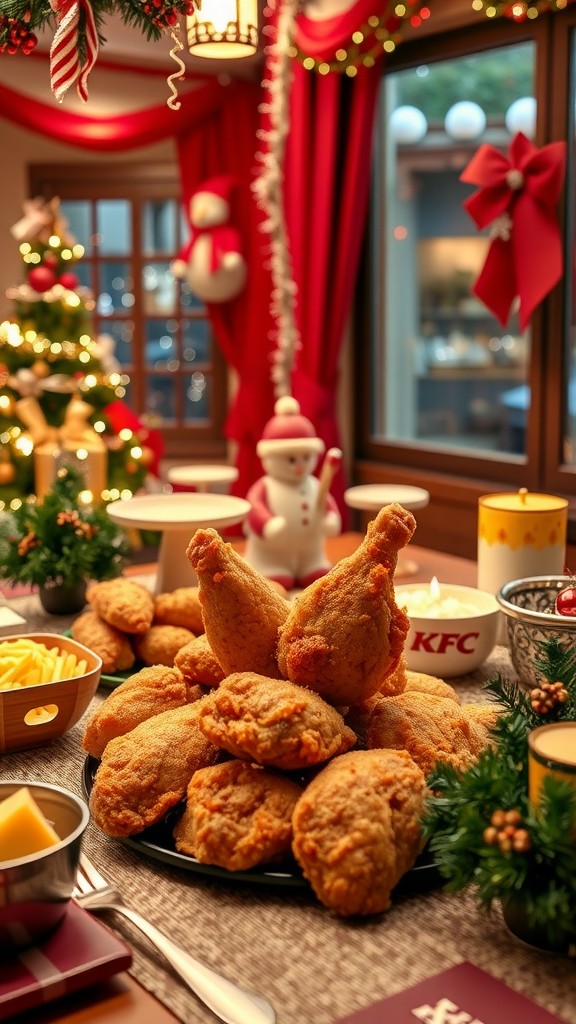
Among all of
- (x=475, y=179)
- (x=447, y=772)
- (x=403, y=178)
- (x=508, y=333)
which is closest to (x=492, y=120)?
(x=403, y=178)

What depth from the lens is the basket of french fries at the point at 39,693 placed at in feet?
3.67

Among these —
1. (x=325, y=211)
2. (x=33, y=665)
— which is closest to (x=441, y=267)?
(x=325, y=211)

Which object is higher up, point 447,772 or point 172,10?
point 172,10

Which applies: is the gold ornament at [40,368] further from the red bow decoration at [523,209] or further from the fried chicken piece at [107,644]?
the fried chicken piece at [107,644]

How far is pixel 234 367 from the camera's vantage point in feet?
13.7

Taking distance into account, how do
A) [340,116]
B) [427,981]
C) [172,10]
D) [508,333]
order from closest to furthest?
[427,981] < [172,10] < [340,116] < [508,333]

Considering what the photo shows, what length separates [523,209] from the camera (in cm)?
285

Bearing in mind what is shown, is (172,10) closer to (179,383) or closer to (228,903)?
(228,903)

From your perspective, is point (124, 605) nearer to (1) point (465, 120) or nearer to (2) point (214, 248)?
(2) point (214, 248)

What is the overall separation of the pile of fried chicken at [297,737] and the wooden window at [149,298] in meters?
3.61

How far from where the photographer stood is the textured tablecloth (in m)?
0.71

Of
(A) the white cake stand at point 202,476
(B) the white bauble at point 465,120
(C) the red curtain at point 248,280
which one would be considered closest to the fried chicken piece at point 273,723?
(A) the white cake stand at point 202,476

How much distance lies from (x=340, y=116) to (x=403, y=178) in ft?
3.27

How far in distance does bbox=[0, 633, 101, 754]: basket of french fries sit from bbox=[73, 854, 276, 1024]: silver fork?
0.31m
